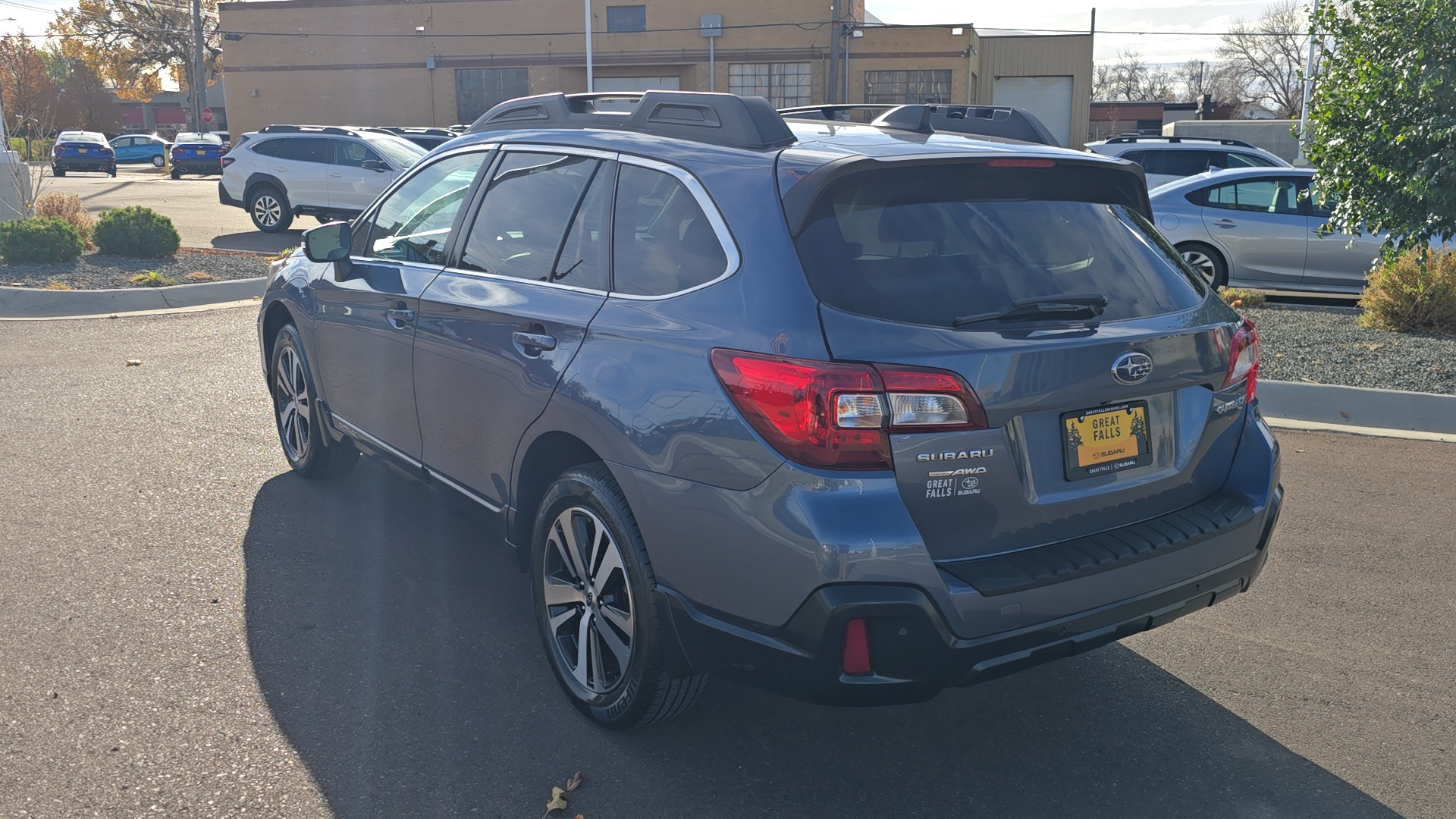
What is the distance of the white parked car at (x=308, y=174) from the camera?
2005 cm

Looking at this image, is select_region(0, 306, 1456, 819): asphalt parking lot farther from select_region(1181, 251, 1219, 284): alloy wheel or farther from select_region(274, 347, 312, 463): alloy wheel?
select_region(1181, 251, 1219, 284): alloy wheel

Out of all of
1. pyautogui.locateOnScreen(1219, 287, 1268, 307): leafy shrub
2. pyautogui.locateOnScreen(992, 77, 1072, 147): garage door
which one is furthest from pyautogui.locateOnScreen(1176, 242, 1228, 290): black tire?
pyautogui.locateOnScreen(992, 77, 1072, 147): garage door

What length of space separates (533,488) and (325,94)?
54231 millimetres

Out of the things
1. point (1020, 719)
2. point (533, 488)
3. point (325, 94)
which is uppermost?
point (325, 94)

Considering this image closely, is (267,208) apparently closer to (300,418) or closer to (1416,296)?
(300,418)

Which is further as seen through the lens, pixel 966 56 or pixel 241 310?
pixel 966 56

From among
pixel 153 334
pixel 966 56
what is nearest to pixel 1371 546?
pixel 153 334

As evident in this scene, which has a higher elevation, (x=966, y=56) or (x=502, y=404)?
(x=966, y=56)

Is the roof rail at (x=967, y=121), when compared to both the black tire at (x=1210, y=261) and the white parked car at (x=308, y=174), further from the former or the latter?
the white parked car at (x=308, y=174)

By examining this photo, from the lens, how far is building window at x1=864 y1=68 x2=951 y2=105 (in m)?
46.8

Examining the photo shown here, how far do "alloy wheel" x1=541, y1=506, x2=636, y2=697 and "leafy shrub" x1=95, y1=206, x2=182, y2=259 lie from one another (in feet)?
41.0

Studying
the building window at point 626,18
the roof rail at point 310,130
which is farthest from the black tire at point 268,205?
the building window at point 626,18

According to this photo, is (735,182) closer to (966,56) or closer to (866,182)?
(866,182)

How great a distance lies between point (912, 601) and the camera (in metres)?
2.84
